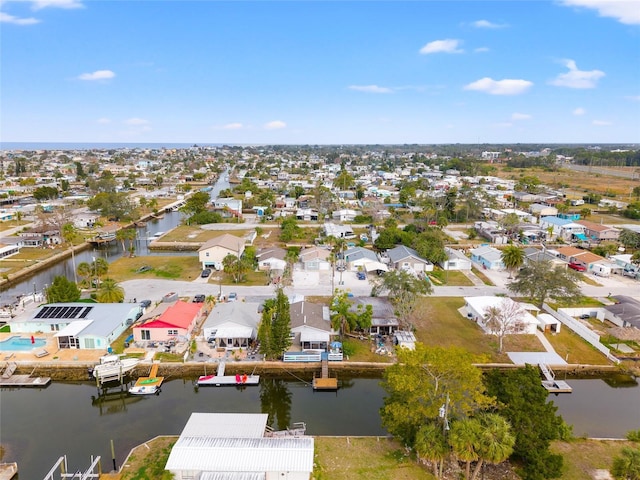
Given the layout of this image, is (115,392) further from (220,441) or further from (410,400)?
(410,400)

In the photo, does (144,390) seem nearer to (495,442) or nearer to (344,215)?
(495,442)

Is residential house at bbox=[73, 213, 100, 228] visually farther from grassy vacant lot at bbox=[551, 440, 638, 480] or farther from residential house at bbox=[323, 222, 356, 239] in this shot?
grassy vacant lot at bbox=[551, 440, 638, 480]

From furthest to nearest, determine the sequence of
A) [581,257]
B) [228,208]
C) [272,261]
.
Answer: [228,208]
[581,257]
[272,261]

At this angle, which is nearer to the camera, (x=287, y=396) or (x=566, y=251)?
(x=287, y=396)

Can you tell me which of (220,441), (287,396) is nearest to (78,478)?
(220,441)

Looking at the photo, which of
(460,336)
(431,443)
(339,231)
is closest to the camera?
(431,443)

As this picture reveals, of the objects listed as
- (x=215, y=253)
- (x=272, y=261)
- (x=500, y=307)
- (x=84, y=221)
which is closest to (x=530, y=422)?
(x=500, y=307)

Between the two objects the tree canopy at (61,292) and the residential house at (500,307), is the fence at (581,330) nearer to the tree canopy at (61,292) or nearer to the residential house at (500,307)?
the residential house at (500,307)

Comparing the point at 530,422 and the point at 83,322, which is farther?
the point at 83,322
